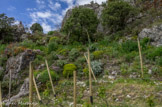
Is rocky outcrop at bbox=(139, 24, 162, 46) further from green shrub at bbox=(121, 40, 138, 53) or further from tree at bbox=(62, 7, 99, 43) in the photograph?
tree at bbox=(62, 7, 99, 43)

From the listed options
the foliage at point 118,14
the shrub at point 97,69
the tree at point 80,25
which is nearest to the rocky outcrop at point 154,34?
the foliage at point 118,14

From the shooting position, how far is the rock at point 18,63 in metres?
7.69

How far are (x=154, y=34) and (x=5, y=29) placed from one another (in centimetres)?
1470

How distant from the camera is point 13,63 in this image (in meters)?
8.32

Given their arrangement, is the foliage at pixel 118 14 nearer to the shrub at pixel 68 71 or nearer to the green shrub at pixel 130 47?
the green shrub at pixel 130 47

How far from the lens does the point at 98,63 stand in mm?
7258

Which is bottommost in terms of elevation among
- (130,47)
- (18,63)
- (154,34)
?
(18,63)

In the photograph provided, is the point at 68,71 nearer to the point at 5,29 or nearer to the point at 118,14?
the point at 118,14

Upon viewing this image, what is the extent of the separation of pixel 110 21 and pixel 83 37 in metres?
3.04

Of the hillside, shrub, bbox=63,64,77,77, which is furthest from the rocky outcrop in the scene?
shrub, bbox=63,64,77,77

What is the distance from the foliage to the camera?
1234 centimetres

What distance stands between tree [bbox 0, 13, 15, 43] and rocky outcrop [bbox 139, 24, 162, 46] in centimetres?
1390

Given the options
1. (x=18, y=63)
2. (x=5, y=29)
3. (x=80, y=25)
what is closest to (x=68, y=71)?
(x=18, y=63)

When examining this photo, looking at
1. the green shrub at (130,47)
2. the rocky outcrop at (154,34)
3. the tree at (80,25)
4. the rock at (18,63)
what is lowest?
the rock at (18,63)
